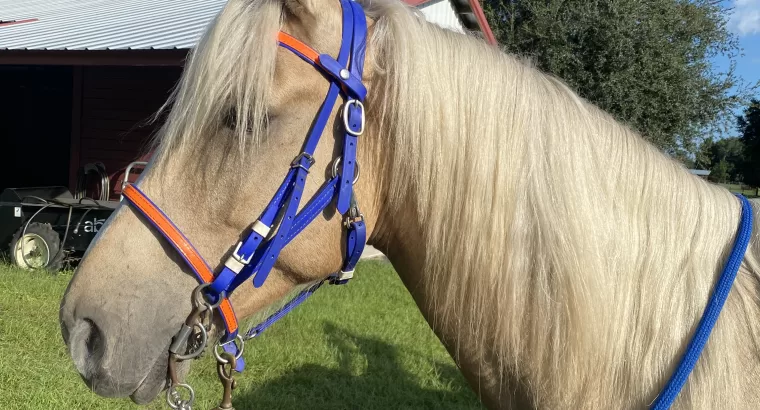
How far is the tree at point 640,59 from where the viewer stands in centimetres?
1483

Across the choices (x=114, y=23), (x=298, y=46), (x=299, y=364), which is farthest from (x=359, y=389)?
(x=114, y=23)

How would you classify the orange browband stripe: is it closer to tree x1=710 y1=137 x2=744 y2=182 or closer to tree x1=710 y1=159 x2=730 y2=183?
tree x1=710 y1=159 x2=730 y2=183

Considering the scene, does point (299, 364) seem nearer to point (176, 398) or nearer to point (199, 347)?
point (176, 398)

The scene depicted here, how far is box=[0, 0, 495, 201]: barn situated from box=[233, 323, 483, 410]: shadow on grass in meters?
2.42

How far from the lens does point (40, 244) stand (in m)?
6.76

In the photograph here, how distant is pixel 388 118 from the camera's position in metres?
1.44

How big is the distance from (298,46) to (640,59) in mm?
15856

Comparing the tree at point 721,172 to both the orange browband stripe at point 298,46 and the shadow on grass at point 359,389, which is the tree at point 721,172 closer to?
the shadow on grass at point 359,389

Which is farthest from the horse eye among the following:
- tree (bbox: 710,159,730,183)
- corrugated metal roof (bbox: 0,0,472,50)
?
tree (bbox: 710,159,730,183)

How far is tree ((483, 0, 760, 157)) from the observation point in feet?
48.6

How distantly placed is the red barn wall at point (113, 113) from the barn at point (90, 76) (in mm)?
19

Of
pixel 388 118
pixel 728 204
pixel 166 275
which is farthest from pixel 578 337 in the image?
pixel 166 275

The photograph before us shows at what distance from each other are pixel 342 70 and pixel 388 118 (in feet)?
0.56

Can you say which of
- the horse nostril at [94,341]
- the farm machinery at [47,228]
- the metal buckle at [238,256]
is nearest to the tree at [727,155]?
the farm machinery at [47,228]
